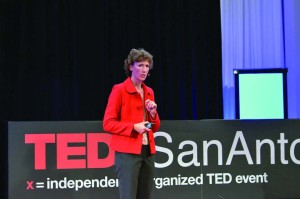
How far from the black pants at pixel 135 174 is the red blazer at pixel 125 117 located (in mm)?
52

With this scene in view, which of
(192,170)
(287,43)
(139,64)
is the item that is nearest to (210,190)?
(192,170)

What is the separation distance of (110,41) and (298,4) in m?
2.84

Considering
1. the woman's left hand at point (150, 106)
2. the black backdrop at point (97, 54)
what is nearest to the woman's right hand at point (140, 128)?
the woman's left hand at point (150, 106)

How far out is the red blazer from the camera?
314 centimetres

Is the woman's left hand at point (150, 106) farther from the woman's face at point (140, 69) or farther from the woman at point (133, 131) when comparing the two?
the woman's face at point (140, 69)

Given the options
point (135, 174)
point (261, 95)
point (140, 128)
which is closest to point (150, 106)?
point (140, 128)

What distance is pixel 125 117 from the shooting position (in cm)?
324

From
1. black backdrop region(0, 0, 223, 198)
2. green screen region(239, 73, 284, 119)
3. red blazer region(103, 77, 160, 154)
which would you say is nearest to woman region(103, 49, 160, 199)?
red blazer region(103, 77, 160, 154)

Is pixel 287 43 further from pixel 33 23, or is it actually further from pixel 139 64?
pixel 139 64

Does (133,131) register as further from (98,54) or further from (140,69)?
(98,54)

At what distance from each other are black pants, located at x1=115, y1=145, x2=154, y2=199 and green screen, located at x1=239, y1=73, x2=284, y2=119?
3.16m

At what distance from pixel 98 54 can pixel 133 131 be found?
3.65 m

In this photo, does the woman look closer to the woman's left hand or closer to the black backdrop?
the woman's left hand

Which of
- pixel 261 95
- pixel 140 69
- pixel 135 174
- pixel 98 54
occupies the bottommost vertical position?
pixel 135 174
